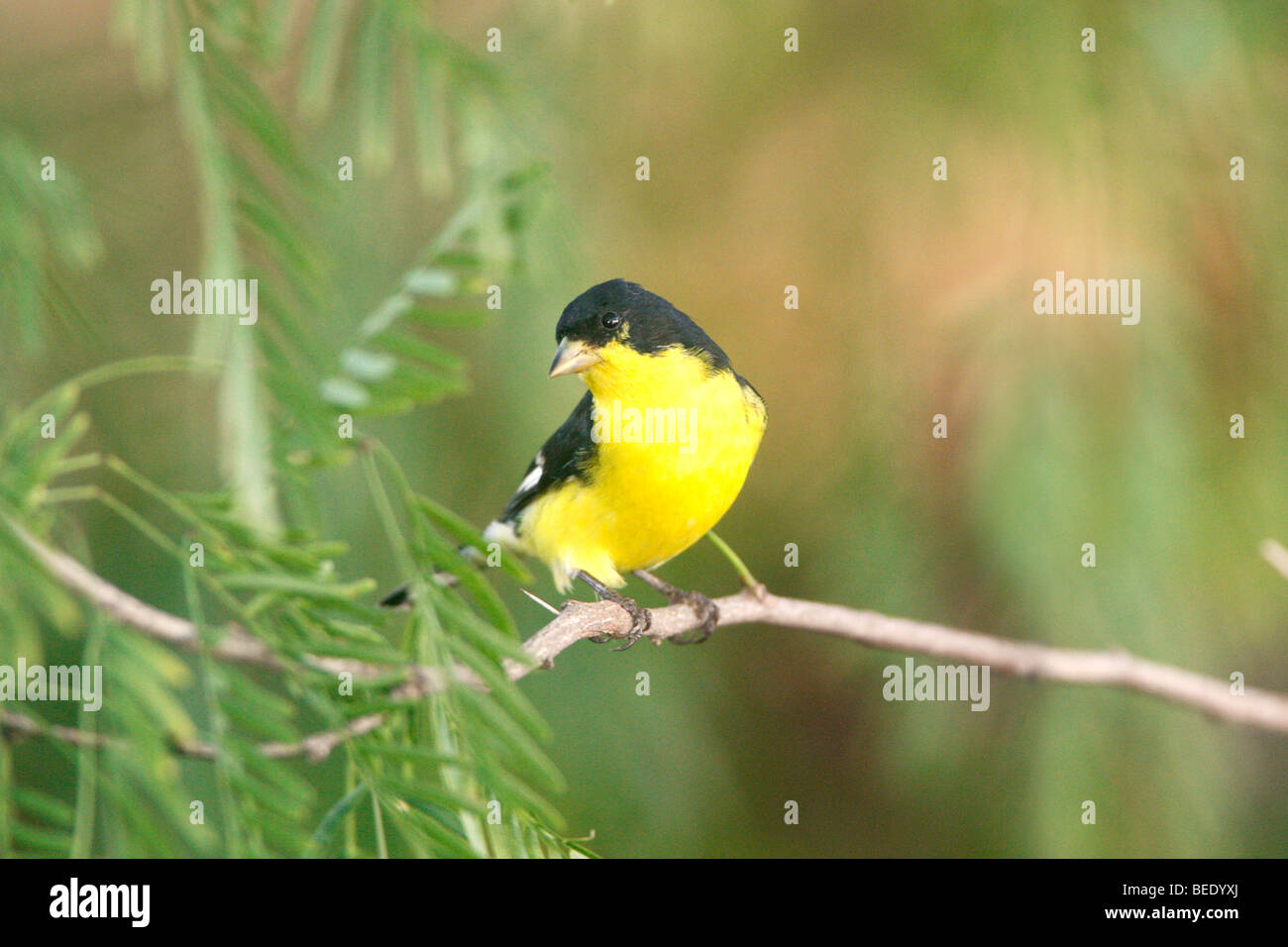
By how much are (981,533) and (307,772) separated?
895 millimetres

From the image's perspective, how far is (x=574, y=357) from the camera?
1114 millimetres

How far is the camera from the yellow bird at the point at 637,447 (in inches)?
41.6

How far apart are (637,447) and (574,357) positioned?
0.12m

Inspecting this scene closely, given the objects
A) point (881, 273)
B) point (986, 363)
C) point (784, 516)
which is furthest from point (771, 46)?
point (784, 516)

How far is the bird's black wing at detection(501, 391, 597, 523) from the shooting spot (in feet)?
3.79

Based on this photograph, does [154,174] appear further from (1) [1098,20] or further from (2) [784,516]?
(1) [1098,20]

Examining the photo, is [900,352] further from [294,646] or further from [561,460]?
[294,646]

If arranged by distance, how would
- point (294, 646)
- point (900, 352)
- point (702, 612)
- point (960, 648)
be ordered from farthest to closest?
point (900, 352)
point (702, 612)
point (960, 648)
point (294, 646)

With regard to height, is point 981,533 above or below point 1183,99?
below

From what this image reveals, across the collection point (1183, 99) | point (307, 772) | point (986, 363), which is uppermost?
point (1183, 99)

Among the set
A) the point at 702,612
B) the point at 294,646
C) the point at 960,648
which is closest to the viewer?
the point at 294,646

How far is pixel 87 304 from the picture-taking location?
137 cm

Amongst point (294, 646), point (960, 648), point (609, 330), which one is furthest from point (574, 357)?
point (294, 646)

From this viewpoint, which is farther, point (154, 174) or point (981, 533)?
point (154, 174)
